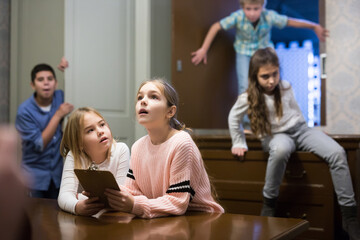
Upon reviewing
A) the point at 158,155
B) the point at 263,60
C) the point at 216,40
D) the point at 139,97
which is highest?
the point at 216,40

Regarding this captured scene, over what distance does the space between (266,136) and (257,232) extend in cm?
154

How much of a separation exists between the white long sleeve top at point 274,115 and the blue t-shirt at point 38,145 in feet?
3.52

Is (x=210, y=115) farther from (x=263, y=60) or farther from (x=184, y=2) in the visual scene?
(x=263, y=60)

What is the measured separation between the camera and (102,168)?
1116 millimetres

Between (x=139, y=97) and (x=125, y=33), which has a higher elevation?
(x=125, y=33)

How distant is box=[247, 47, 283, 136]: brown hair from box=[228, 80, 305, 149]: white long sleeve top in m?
0.03

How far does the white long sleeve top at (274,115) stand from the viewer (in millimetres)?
2279

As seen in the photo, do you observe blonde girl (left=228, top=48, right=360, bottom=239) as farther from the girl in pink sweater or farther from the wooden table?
the wooden table

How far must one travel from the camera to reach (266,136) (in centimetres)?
231

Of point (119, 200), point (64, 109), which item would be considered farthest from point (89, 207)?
point (64, 109)

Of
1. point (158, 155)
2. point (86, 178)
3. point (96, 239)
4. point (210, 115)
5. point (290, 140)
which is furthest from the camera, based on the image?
point (210, 115)

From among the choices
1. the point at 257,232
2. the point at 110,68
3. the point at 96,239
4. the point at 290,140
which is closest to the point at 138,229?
the point at 96,239

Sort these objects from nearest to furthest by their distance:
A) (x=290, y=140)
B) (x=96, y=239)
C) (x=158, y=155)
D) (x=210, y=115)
Result: (x=96, y=239) < (x=158, y=155) < (x=290, y=140) < (x=210, y=115)

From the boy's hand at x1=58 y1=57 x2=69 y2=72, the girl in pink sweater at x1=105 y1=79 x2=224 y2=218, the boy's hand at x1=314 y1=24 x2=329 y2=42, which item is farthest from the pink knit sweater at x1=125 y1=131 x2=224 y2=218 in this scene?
the boy's hand at x1=314 y1=24 x2=329 y2=42
